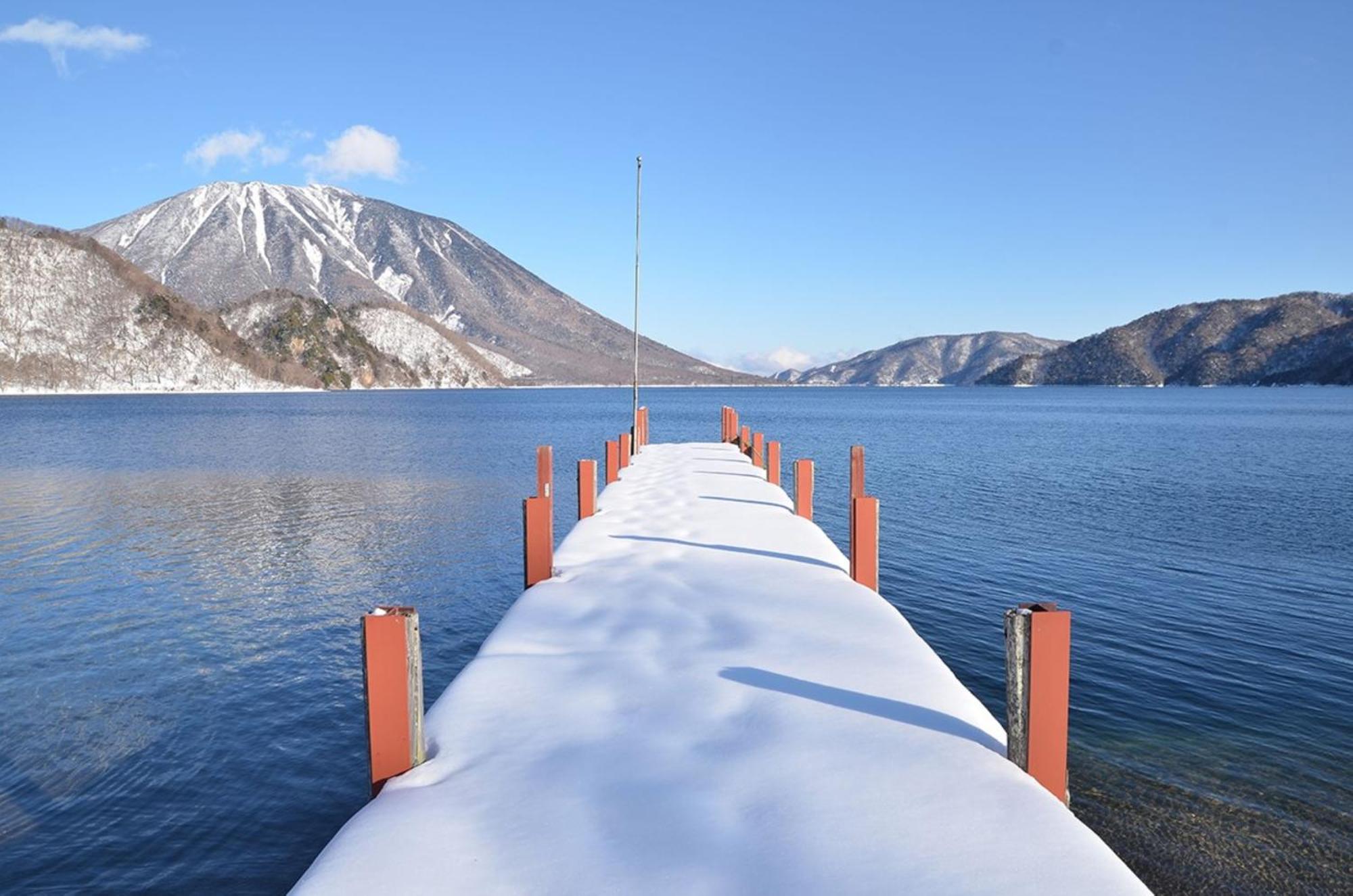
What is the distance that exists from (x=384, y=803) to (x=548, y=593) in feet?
15.7

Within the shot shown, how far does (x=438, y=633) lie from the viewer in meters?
14.1

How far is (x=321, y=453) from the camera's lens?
45062mm

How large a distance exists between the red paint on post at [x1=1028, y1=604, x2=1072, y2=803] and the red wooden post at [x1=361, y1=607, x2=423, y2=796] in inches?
165

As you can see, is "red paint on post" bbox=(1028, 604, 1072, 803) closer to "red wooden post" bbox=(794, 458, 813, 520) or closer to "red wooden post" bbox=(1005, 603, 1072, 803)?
"red wooden post" bbox=(1005, 603, 1072, 803)

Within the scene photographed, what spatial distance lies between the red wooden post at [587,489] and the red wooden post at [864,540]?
5967 mm

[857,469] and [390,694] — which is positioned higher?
[857,469]

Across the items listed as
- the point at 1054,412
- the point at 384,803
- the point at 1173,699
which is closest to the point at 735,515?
the point at 1173,699

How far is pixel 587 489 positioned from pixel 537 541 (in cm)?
493

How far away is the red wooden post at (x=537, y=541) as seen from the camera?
10.5m

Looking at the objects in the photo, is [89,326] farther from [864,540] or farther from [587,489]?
[864,540]

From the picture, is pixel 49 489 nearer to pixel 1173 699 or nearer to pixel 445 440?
pixel 445 440

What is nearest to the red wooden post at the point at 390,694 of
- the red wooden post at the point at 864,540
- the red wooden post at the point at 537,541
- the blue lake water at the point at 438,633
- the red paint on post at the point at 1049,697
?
the blue lake water at the point at 438,633

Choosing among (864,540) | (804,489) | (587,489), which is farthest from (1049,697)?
(804,489)

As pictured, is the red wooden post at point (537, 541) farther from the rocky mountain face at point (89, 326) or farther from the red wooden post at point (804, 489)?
the rocky mountain face at point (89, 326)
